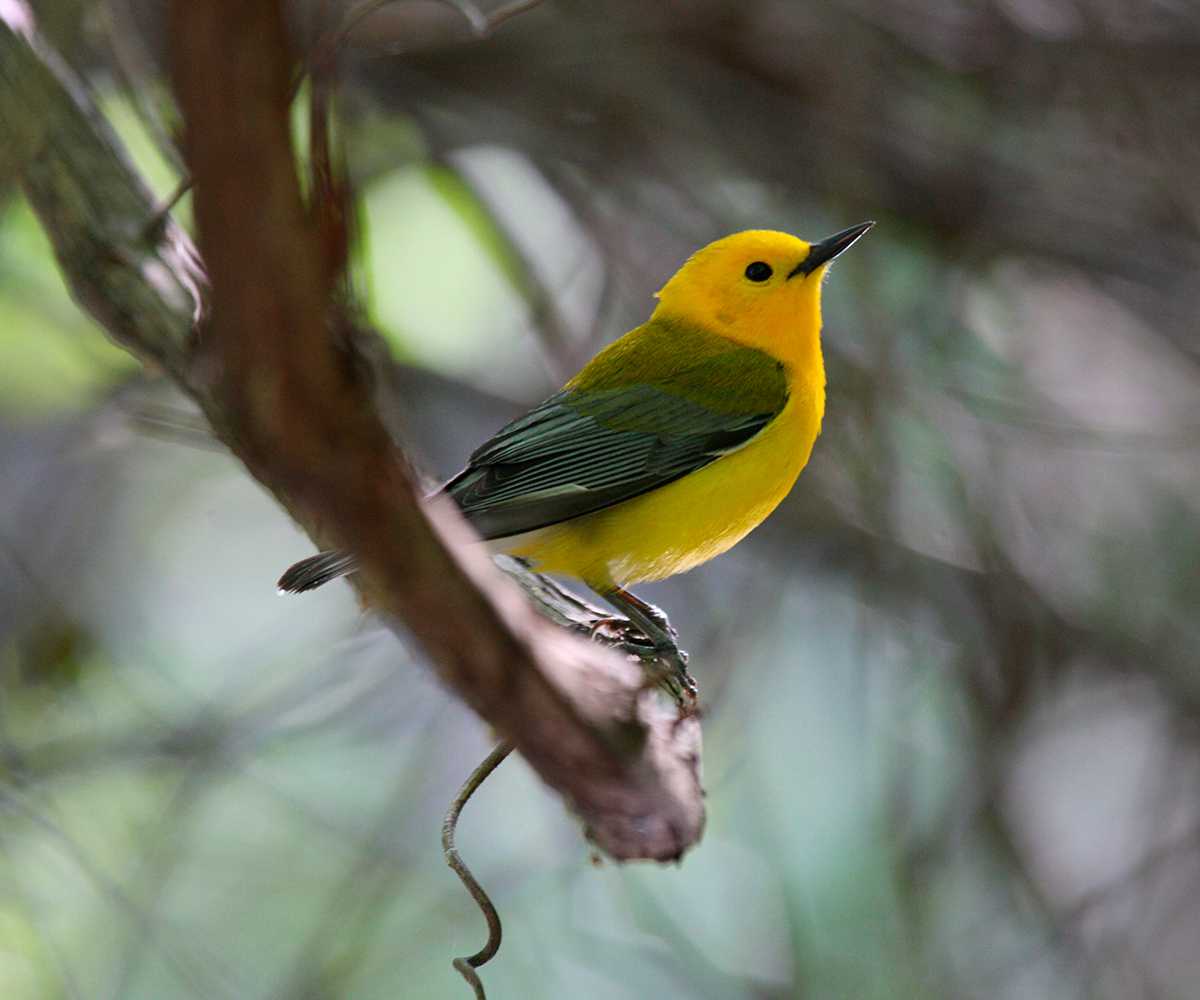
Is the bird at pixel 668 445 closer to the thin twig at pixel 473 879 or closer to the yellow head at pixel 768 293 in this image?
the yellow head at pixel 768 293

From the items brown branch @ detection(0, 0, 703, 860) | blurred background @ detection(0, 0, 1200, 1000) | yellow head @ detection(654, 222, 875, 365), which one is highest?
brown branch @ detection(0, 0, 703, 860)

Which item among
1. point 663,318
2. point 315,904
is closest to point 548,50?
point 663,318

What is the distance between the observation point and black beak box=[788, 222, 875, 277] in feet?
12.6

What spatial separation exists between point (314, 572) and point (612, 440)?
1.07 metres

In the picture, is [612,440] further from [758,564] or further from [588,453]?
[758,564]

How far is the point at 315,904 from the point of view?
17.8ft

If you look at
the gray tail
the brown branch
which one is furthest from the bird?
the brown branch

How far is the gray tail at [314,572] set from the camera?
2.74 meters

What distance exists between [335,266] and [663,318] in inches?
120

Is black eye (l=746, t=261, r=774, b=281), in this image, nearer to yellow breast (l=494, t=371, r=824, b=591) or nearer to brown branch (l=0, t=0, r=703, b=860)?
yellow breast (l=494, t=371, r=824, b=591)

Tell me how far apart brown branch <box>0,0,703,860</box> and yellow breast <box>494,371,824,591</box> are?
3.17 ft

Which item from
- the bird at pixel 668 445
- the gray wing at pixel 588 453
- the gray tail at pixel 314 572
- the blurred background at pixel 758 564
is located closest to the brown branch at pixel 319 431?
the gray tail at pixel 314 572

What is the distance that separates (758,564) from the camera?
20.4 feet

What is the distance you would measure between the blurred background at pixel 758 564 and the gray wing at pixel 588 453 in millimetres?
1482
